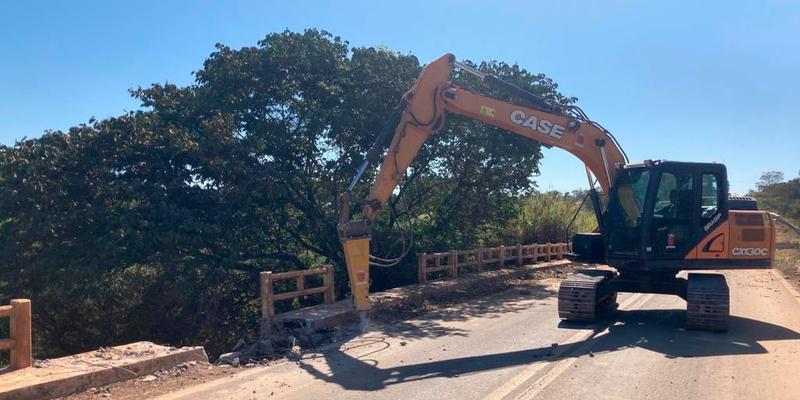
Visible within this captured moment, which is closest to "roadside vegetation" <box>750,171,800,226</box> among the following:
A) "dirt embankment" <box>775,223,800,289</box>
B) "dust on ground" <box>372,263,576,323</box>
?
"dirt embankment" <box>775,223,800,289</box>

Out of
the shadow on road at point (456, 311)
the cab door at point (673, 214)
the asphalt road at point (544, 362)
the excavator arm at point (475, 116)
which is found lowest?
the shadow on road at point (456, 311)

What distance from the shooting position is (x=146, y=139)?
50.9 feet

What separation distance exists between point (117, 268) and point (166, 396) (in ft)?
30.3

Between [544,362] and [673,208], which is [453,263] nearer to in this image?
[673,208]

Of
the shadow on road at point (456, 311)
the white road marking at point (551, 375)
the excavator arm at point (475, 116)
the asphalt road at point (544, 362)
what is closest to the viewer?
the white road marking at point (551, 375)

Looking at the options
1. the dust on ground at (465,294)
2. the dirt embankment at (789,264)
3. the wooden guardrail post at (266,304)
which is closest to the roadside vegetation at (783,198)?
the dirt embankment at (789,264)

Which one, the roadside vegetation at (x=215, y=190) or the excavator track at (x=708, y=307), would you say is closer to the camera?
the excavator track at (x=708, y=307)

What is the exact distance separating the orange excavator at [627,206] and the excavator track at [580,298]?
18 millimetres

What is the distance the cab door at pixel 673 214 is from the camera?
1118cm

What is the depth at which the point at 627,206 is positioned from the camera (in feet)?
38.2

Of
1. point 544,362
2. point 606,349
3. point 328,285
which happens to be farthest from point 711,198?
point 328,285

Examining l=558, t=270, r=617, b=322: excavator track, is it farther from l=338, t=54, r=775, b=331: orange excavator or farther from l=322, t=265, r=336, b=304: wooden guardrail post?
l=322, t=265, r=336, b=304: wooden guardrail post

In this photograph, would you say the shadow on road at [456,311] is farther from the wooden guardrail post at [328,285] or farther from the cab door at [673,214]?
the cab door at [673,214]

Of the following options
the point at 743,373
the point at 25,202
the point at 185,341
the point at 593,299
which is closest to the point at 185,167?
the point at 25,202
